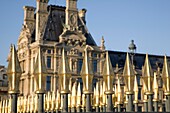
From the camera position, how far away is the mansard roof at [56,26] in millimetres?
87812

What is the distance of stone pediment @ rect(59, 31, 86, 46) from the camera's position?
8631 centimetres

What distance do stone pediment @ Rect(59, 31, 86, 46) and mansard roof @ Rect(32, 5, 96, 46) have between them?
217 centimetres

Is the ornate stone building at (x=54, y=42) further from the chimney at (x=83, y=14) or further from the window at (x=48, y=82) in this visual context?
the chimney at (x=83, y=14)

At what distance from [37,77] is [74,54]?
56.5m

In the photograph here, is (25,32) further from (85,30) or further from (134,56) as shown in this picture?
(134,56)

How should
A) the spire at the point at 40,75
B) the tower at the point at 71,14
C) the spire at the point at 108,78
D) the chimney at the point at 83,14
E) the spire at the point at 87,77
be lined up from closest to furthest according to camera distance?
1. the spire at the point at 40,75
2. the spire at the point at 87,77
3. the spire at the point at 108,78
4. the tower at the point at 71,14
5. the chimney at the point at 83,14

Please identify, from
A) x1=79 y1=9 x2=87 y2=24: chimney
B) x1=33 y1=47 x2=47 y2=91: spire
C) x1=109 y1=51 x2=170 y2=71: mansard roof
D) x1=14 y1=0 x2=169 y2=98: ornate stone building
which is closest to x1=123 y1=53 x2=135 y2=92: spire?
x1=33 y1=47 x2=47 y2=91: spire

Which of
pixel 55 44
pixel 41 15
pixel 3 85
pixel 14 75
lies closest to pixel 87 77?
pixel 14 75

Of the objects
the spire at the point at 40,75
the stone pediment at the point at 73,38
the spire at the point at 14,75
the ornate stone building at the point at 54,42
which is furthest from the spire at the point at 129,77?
the stone pediment at the point at 73,38

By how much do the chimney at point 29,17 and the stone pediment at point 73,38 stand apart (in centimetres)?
877

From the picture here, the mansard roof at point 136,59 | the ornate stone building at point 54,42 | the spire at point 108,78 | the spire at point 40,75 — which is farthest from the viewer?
the mansard roof at point 136,59

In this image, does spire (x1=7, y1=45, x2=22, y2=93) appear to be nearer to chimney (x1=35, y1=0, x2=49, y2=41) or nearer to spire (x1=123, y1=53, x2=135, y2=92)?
spire (x1=123, y1=53, x2=135, y2=92)

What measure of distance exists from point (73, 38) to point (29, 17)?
12.6 m

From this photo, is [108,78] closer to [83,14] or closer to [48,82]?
[48,82]
